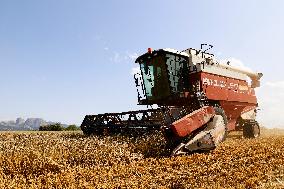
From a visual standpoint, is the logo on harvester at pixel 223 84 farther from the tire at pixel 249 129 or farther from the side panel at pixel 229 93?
the tire at pixel 249 129

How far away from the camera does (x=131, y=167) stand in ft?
20.5

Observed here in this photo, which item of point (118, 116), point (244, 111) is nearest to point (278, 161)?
point (118, 116)

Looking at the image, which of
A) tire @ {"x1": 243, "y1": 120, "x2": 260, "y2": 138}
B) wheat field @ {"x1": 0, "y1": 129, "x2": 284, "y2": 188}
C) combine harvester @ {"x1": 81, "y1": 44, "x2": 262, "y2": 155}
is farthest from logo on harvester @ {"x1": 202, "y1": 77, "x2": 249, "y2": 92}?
wheat field @ {"x1": 0, "y1": 129, "x2": 284, "y2": 188}

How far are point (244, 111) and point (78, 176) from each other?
10.0 meters

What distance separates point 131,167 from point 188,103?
5.45 metres

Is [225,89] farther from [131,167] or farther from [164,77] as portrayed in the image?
[131,167]

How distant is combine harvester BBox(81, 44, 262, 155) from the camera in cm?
806

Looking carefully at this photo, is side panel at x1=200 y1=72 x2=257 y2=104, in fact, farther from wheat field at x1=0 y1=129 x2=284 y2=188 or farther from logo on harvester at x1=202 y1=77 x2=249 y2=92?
wheat field at x1=0 y1=129 x2=284 y2=188

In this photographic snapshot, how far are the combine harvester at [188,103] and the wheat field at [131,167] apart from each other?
1.71ft

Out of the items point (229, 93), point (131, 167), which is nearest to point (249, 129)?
point (229, 93)

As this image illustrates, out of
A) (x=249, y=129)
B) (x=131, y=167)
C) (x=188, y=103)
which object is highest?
(x=188, y=103)

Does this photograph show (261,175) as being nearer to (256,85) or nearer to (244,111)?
(244,111)

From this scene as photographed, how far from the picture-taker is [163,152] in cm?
778

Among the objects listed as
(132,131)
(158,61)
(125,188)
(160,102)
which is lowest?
(125,188)
